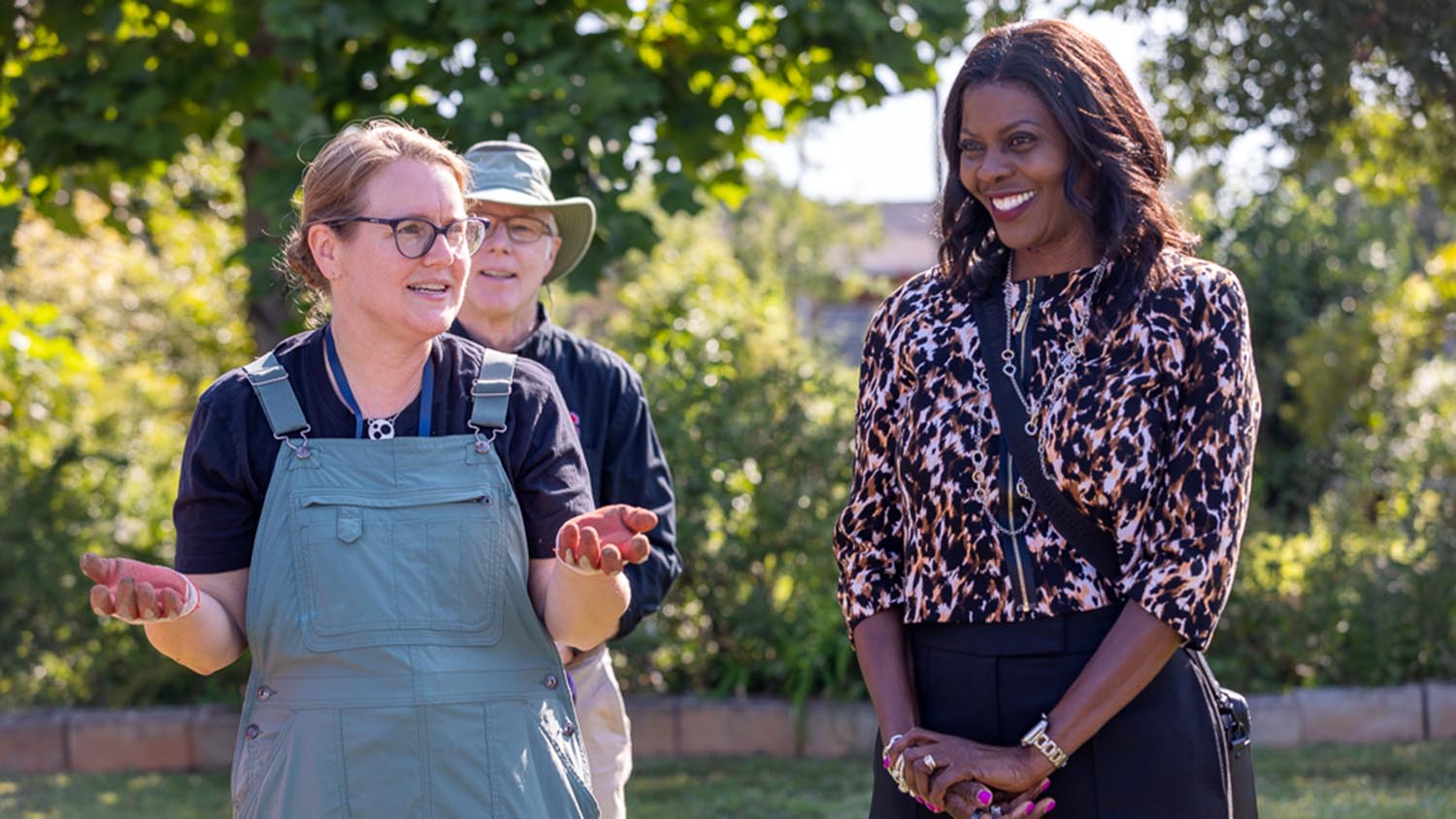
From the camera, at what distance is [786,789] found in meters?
6.45

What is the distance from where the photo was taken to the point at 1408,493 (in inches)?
310

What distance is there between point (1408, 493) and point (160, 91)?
6161 millimetres

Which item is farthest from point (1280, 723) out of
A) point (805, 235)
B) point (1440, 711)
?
point (805, 235)

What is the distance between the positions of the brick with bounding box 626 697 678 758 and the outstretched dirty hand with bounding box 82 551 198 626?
5.03 metres

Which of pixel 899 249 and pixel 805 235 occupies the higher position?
pixel 899 249

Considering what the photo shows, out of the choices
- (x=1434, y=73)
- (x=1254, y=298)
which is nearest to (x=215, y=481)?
(x=1434, y=73)

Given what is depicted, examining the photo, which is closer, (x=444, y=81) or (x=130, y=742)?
(x=444, y=81)

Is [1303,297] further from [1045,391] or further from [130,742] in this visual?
[1045,391]

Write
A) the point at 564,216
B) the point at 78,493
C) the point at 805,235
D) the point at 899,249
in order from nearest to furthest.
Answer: the point at 564,216 → the point at 78,493 → the point at 805,235 → the point at 899,249

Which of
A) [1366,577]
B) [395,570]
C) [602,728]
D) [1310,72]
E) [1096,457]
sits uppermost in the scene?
[1310,72]

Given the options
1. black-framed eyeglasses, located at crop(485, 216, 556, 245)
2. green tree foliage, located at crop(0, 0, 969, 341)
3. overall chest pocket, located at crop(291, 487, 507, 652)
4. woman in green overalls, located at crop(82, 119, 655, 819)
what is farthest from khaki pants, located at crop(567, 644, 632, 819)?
green tree foliage, located at crop(0, 0, 969, 341)

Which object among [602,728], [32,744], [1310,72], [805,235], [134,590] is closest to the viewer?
[134,590]

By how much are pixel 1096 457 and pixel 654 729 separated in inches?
193

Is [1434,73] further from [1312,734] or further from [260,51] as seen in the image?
[260,51]
